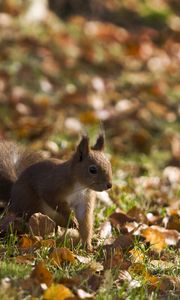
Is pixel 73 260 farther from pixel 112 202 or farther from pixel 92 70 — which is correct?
pixel 92 70

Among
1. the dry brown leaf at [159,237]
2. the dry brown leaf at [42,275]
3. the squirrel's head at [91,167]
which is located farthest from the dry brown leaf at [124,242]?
the dry brown leaf at [42,275]

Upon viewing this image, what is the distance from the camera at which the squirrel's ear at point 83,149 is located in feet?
12.9

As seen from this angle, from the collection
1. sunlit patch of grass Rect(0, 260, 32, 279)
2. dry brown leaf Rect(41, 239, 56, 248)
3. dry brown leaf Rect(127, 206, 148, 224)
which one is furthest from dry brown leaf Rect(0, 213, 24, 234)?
dry brown leaf Rect(127, 206, 148, 224)

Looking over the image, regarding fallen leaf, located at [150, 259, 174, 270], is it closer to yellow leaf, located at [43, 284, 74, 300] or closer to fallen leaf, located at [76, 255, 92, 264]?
fallen leaf, located at [76, 255, 92, 264]

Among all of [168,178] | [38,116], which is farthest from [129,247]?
[38,116]

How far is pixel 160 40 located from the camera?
395 inches

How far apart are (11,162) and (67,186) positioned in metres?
0.50

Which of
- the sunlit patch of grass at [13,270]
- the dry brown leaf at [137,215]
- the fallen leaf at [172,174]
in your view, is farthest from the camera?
the fallen leaf at [172,174]

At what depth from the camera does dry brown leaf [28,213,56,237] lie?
3.78m

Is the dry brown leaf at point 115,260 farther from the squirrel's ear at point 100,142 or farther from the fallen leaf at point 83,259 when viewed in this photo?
the squirrel's ear at point 100,142

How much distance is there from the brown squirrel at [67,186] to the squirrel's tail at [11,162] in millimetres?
156

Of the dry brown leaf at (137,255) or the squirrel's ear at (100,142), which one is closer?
the dry brown leaf at (137,255)

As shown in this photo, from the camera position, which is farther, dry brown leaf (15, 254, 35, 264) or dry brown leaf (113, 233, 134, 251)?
dry brown leaf (113, 233, 134, 251)

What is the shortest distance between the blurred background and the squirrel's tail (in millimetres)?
1121
